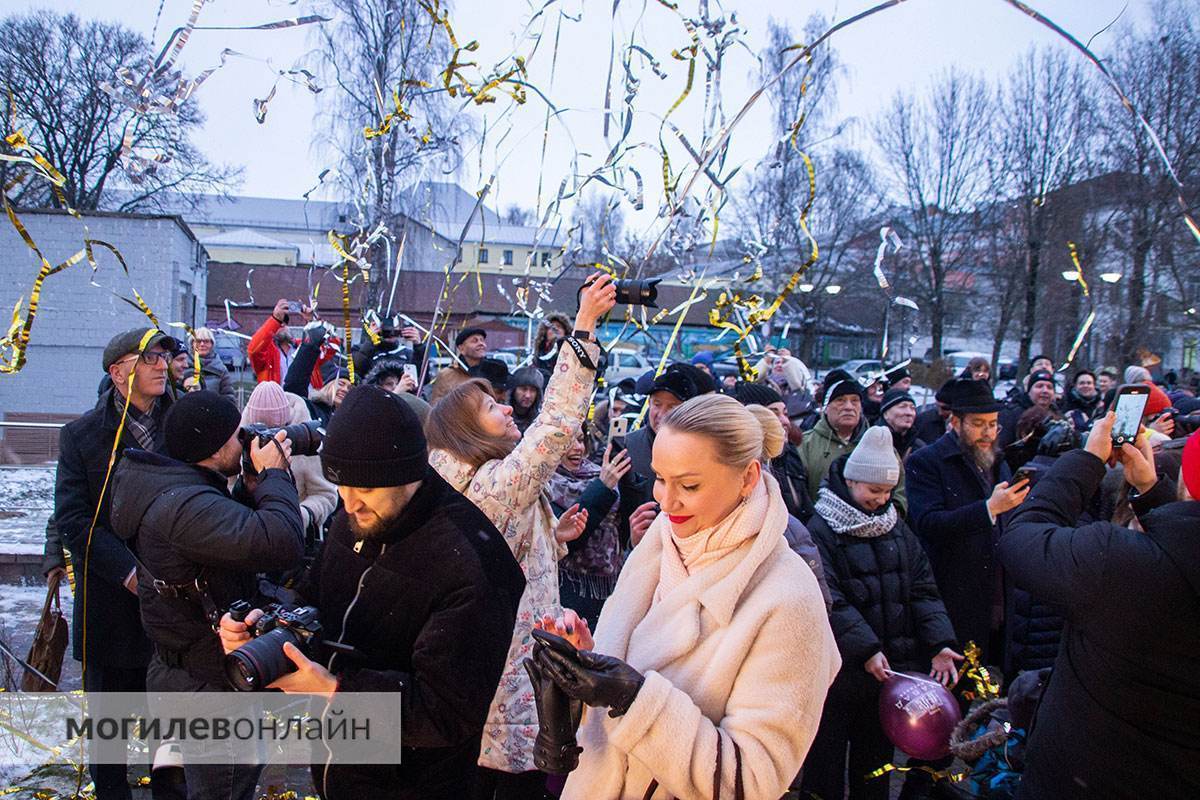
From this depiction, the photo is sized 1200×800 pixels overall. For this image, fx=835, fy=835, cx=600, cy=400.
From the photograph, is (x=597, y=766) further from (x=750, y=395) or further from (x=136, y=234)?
(x=136, y=234)

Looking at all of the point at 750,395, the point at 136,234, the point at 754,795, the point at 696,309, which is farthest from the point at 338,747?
the point at 696,309

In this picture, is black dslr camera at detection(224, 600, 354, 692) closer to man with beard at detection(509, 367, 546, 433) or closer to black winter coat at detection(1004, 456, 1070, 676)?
man with beard at detection(509, 367, 546, 433)

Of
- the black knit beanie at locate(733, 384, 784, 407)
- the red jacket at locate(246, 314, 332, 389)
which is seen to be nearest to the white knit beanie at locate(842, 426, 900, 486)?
the black knit beanie at locate(733, 384, 784, 407)

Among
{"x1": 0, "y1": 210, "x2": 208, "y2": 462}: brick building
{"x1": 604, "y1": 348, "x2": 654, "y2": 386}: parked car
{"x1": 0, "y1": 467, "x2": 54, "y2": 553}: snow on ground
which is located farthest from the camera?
{"x1": 604, "y1": 348, "x2": 654, "y2": 386}: parked car

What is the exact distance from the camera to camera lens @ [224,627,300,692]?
174 cm

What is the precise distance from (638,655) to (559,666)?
30 cm

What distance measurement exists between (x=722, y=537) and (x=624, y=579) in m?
0.34

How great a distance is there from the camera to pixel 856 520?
3486 mm

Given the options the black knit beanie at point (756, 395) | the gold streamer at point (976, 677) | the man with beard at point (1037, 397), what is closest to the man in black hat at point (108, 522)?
the black knit beanie at point (756, 395)

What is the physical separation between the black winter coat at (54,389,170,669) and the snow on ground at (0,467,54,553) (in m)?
3.89

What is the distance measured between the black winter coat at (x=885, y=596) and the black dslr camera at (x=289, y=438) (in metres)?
2.07

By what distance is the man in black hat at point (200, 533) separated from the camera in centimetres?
253

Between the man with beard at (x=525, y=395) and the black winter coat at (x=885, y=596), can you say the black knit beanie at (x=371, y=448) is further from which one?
the man with beard at (x=525, y=395)

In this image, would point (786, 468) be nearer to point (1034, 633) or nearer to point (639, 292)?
point (1034, 633)
